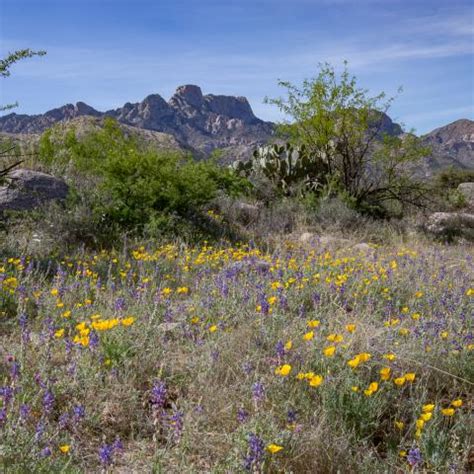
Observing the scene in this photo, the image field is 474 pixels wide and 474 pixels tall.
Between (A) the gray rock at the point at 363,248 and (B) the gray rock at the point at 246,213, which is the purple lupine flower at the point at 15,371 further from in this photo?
(B) the gray rock at the point at 246,213

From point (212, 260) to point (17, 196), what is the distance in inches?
144

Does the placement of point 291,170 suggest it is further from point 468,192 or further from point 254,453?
point 254,453

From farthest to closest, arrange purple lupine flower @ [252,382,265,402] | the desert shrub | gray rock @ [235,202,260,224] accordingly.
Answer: the desert shrub < gray rock @ [235,202,260,224] < purple lupine flower @ [252,382,265,402]

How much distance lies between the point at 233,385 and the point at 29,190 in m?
6.51

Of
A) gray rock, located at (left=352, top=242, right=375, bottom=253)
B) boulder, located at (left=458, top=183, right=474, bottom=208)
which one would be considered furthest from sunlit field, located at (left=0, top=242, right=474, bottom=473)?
boulder, located at (left=458, top=183, right=474, bottom=208)

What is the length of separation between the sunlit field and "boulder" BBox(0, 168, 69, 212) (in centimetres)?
379

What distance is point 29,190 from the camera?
27.8 feet

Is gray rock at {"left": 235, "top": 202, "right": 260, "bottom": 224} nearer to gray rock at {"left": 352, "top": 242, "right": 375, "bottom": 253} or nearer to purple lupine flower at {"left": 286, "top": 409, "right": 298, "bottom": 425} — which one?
gray rock at {"left": 352, "top": 242, "right": 375, "bottom": 253}

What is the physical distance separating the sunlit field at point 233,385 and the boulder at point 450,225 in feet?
26.2

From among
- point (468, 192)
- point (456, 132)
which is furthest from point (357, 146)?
point (456, 132)

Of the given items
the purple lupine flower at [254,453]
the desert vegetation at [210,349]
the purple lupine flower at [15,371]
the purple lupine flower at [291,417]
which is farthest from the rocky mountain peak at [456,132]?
the purple lupine flower at [254,453]

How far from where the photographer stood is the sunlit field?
2475mm

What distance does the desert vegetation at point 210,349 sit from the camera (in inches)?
100.0

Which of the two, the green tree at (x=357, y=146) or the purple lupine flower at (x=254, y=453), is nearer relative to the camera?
the purple lupine flower at (x=254, y=453)
